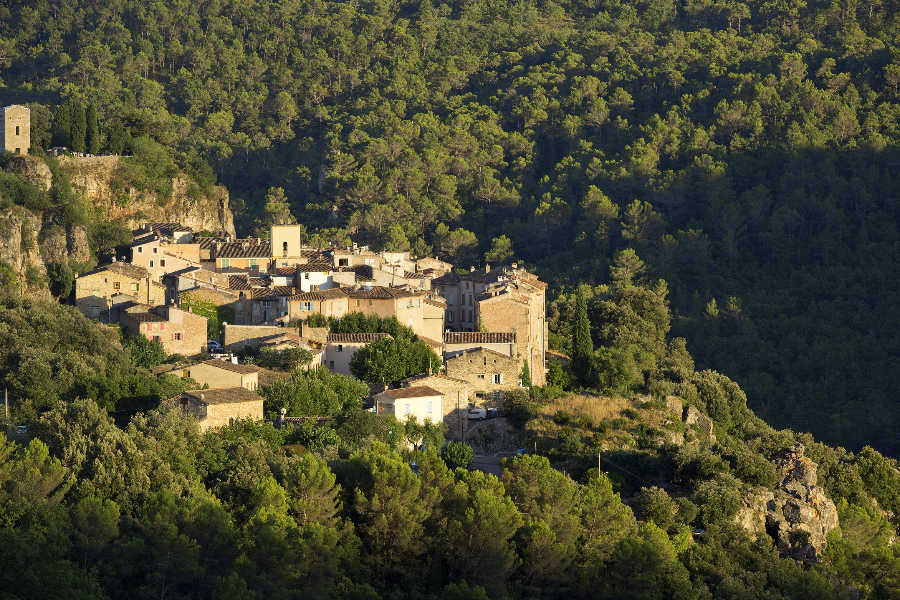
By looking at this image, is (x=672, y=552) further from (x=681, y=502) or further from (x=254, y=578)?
(x=254, y=578)

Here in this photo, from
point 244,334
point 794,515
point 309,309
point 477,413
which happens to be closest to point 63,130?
point 309,309

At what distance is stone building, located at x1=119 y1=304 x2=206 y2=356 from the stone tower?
1564cm

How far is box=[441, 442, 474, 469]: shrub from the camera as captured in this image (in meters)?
31.6

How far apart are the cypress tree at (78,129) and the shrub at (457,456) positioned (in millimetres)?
27086

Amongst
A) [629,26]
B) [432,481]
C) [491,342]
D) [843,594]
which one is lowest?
[843,594]

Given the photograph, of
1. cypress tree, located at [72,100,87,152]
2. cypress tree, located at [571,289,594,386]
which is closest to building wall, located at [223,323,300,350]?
cypress tree, located at [571,289,594,386]

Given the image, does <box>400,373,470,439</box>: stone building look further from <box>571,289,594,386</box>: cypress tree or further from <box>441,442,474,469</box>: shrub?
<box>571,289,594,386</box>: cypress tree

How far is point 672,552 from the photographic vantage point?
2816 cm

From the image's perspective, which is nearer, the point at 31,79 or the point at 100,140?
the point at 100,140

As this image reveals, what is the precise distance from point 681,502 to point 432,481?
6.50 meters

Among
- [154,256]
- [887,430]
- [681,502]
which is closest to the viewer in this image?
[681,502]

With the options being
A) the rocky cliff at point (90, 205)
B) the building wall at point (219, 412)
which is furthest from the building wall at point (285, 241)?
the building wall at point (219, 412)

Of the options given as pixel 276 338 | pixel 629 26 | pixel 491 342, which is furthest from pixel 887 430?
pixel 629 26

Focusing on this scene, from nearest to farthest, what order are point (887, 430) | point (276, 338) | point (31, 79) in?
point (276, 338) → point (887, 430) → point (31, 79)
